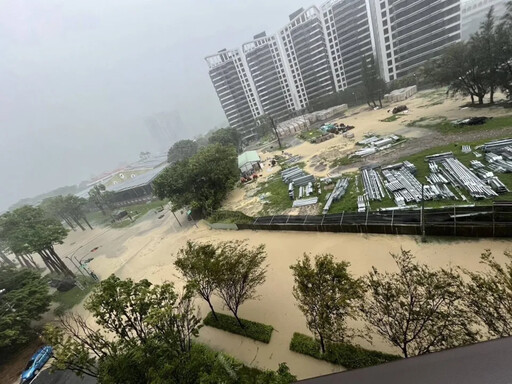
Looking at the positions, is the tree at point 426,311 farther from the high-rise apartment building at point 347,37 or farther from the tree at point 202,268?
the high-rise apartment building at point 347,37

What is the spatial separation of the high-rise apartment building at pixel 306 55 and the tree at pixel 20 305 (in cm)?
9154

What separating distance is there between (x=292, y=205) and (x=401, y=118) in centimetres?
3233

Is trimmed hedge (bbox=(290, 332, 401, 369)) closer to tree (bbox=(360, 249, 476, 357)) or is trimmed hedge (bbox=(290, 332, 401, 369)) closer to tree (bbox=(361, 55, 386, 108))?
tree (bbox=(360, 249, 476, 357))

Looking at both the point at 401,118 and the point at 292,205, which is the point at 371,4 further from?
the point at 292,205

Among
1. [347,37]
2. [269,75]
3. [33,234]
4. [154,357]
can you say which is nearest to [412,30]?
[347,37]

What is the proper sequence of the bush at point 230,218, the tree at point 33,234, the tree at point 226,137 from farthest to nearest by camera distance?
the tree at point 226,137 < the tree at point 33,234 < the bush at point 230,218

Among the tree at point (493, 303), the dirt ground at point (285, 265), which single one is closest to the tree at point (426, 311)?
the tree at point (493, 303)

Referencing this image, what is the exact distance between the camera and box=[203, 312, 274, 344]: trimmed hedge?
46.2 ft

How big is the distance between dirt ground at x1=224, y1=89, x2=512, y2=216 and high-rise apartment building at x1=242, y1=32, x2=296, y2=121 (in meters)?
43.7

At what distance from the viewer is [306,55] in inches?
3378

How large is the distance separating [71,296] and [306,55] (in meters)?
95.0

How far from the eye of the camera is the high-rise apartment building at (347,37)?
74.7 m

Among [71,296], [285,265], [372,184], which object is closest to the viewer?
[285,265]

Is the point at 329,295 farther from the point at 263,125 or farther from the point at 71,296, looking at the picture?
the point at 263,125
